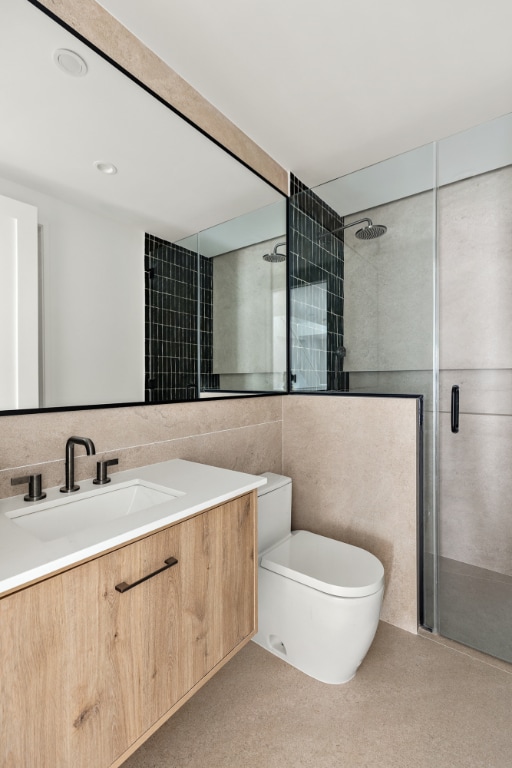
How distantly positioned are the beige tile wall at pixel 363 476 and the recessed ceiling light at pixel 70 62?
1.67m

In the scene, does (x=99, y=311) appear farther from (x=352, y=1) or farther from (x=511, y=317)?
(x=511, y=317)

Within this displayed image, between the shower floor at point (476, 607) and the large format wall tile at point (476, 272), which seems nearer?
the shower floor at point (476, 607)

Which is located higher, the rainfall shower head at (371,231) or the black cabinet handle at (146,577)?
the rainfall shower head at (371,231)

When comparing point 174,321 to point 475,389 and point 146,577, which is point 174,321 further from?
point 475,389

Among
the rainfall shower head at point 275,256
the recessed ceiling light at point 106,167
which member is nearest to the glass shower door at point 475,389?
the rainfall shower head at point 275,256

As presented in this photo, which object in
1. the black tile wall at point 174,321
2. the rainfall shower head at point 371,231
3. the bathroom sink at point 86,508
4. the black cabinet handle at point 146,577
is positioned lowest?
the black cabinet handle at point 146,577

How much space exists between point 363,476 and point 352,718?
3.08ft

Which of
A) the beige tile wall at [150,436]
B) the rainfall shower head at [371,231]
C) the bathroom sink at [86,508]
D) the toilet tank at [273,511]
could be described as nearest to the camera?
the bathroom sink at [86,508]

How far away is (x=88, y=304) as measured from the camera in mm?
1376

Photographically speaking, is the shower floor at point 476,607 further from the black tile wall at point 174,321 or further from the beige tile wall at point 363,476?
the black tile wall at point 174,321

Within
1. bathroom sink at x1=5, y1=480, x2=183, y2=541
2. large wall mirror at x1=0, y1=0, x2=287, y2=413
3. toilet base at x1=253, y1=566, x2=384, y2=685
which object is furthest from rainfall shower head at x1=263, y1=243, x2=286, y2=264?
toilet base at x1=253, y1=566, x2=384, y2=685

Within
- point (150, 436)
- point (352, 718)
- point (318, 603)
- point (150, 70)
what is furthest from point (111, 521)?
point (150, 70)

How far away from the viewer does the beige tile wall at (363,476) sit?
179 centimetres

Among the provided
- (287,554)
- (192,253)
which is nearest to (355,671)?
(287,554)
